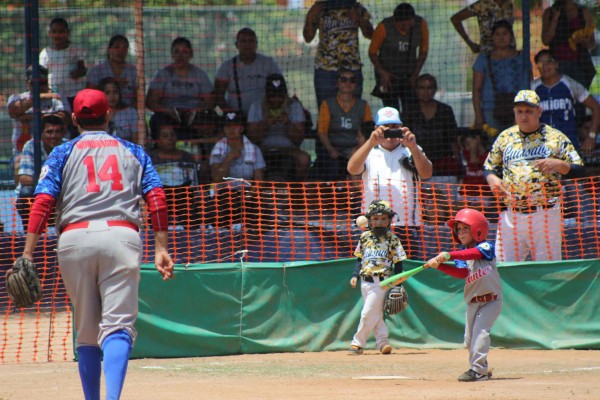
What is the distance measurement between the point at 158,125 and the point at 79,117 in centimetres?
741

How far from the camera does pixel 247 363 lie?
30.3ft

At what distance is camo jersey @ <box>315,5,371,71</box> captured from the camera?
1350 cm

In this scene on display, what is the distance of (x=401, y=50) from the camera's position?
1368 centimetres

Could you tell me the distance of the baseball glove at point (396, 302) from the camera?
9.41 m

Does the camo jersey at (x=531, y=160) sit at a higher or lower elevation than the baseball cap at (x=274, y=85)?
lower

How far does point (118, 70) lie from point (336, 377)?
6958mm

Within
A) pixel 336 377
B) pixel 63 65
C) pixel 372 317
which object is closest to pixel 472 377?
pixel 336 377

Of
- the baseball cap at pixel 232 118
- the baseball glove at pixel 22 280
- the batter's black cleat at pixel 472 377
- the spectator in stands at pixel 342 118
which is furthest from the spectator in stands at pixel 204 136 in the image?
the baseball glove at pixel 22 280

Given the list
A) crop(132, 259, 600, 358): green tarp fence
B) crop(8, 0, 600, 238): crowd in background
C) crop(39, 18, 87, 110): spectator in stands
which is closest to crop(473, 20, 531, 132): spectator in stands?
crop(8, 0, 600, 238): crowd in background

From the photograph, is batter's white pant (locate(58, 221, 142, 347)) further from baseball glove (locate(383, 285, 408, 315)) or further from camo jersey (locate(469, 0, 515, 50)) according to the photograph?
camo jersey (locate(469, 0, 515, 50))

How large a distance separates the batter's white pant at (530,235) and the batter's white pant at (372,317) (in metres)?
1.42

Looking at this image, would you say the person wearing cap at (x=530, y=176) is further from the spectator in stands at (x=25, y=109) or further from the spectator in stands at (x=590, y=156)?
the spectator in stands at (x=25, y=109)

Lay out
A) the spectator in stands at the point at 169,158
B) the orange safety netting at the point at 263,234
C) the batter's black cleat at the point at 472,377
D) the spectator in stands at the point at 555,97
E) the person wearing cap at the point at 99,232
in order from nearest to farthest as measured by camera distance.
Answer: the person wearing cap at the point at 99,232
the batter's black cleat at the point at 472,377
the orange safety netting at the point at 263,234
the spectator in stands at the point at 555,97
the spectator in stands at the point at 169,158

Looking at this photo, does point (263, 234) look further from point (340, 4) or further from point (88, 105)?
point (88, 105)
